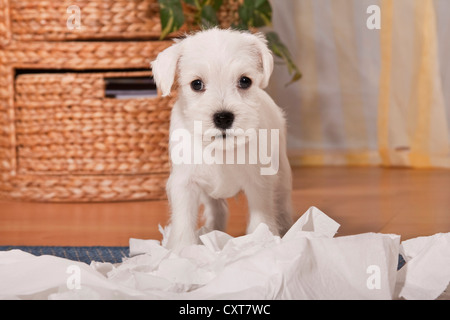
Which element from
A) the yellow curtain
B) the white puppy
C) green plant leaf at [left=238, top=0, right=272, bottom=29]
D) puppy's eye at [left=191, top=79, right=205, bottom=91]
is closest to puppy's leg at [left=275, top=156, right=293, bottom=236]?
the white puppy

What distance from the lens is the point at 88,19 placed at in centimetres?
257

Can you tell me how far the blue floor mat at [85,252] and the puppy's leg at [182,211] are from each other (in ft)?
0.46

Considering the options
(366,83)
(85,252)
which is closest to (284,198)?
(85,252)

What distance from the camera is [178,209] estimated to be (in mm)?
1735

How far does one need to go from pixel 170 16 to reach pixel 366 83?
59.8 inches

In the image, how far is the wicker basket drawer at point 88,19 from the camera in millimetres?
2561

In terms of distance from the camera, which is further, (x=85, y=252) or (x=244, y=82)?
(x=85, y=252)

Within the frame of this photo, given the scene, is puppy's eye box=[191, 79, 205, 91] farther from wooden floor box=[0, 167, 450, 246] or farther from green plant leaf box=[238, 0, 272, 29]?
green plant leaf box=[238, 0, 272, 29]

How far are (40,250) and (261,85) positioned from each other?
0.72 m

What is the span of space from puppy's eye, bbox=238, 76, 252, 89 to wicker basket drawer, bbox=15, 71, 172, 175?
3.45 ft

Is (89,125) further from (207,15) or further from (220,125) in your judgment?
(220,125)

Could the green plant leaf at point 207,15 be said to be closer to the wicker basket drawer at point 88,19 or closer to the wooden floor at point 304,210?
the wicker basket drawer at point 88,19

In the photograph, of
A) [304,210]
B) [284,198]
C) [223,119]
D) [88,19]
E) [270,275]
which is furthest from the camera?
[88,19]
